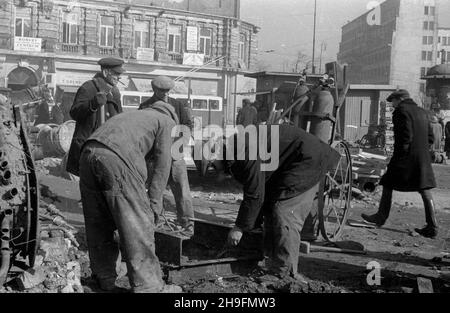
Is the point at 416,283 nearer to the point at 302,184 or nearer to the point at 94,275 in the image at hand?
the point at 302,184

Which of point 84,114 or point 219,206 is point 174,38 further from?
point 84,114

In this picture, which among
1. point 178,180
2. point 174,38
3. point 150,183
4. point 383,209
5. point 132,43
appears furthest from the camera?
point 174,38

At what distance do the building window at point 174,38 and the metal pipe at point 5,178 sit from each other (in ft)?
99.4

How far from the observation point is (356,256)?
5.99m

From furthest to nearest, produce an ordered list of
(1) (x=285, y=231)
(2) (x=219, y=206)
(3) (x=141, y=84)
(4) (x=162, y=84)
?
(3) (x=141, y=84), (2) (x=219, y=206), (4) (x=162, y=84), (1) (x=285, y=231)

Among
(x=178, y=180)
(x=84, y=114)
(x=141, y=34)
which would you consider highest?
(x=141, y=34)

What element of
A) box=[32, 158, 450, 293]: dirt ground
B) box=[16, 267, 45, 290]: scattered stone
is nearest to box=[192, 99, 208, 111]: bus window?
box=[32, 158, 450, 293]: dirt ground

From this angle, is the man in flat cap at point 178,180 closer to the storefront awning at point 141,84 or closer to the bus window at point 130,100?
the bus window at point 130,100

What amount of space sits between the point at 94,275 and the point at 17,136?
3.86 feet

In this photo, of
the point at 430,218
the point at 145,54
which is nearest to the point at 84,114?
the point at 430,218

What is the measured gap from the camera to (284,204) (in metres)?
4.76

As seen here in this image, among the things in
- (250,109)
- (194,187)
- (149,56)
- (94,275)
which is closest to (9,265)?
(94,275)

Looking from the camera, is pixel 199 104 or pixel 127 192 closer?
pixel 127 192

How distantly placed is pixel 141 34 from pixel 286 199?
29110 mm
